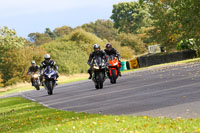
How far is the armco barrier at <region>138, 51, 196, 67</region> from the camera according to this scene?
166 feet

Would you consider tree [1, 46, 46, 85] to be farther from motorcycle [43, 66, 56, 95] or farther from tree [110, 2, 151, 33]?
tree [110, 2, 151, 33]

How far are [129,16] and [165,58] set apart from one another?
7956cm

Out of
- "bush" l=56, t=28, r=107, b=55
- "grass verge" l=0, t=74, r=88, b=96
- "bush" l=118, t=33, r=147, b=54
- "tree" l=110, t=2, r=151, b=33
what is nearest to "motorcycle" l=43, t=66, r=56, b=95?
"grass verge" l=0, t=74, r=88, b=96

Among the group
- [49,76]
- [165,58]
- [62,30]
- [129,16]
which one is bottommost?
[49,76]

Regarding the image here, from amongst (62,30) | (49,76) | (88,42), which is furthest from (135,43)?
(62,30)

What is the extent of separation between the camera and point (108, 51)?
26641 millimetres

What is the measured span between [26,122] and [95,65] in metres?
11.1

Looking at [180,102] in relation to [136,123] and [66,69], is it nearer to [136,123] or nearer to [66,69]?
[136,123]

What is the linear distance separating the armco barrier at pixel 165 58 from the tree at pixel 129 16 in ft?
192

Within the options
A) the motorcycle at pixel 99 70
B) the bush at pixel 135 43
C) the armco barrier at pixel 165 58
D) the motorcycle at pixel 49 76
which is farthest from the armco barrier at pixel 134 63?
the bush at pixel 135 43

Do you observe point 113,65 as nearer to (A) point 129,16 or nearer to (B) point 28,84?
(B) point 28,84

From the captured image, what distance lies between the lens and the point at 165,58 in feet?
180

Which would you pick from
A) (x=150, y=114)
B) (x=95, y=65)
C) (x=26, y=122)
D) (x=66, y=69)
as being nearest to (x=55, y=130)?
(x=150, y=114)

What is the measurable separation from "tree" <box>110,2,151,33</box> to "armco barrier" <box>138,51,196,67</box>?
58671 millimetres
